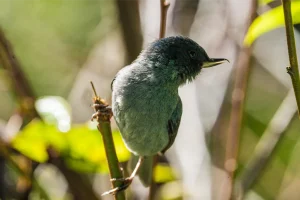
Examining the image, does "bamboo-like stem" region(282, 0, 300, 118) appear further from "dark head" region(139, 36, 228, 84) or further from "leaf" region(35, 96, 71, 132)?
"dark head" region(139, 36, 228, 84)

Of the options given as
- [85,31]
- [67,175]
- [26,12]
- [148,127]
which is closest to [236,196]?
[148,127]

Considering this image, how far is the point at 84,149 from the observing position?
2.89 meters

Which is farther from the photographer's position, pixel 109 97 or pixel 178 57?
pixel 109 97

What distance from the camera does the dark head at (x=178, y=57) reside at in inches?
134

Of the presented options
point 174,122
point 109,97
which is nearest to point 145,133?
point 174,122

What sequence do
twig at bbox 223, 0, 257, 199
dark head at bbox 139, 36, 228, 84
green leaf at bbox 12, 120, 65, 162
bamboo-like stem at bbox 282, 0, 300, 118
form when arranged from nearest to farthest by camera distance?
bamboo-like stem at bbox 282, 0, 300, 118, green leaf at bbox 12, 120, 65, 162, twig at bbox 223, 0, 257, 199, dark head at bbox 139, 36, 228, 84

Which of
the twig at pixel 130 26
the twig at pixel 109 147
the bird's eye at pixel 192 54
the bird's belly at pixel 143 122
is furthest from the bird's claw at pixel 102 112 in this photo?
the twig at pixel 130 26

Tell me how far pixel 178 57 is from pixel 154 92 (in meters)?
0.30

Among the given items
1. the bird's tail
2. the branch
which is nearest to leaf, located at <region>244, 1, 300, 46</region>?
the branch

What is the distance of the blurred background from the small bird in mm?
135

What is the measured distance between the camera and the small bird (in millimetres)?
3270

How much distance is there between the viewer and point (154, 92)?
333cm

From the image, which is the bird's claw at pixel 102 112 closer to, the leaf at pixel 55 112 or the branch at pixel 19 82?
the leaf at pixel 55 112

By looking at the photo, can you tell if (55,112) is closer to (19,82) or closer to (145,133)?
(19,82)
